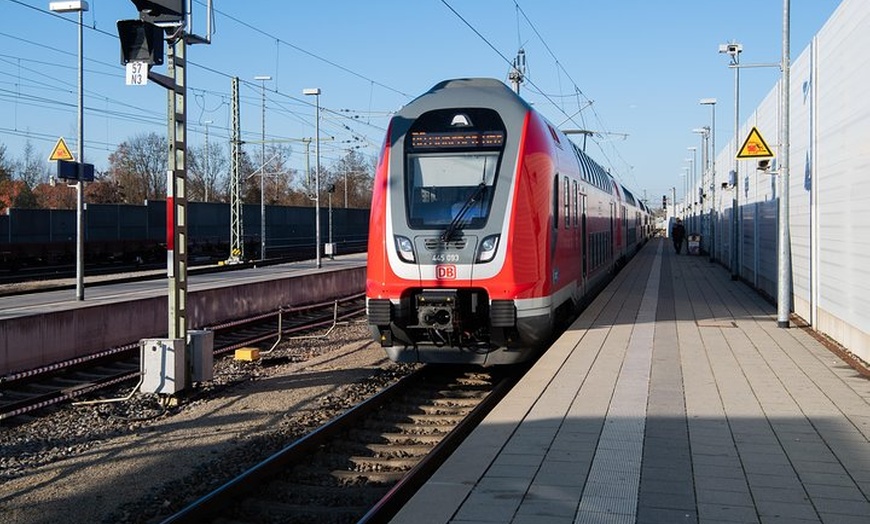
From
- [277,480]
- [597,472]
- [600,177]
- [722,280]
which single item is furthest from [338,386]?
[722,280]

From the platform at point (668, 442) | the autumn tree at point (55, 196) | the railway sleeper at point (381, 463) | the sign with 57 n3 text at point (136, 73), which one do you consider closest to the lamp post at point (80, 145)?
the sign with 57 n3 text at point (136, 73)

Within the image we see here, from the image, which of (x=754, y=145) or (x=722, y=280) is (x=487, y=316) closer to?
(x=754, y=145)

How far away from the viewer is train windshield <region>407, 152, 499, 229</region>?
10.1 m

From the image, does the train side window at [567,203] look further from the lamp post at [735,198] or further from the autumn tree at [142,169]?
the autumn tree at [142,169]

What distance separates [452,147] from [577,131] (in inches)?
796

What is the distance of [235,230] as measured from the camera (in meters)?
37.3

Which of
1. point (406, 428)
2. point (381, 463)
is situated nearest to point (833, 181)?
point (406, 428)

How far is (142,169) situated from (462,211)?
64.5 m

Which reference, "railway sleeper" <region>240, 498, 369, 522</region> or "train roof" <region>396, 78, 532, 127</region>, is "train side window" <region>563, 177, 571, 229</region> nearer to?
"train roof" <region>396, 78, 532, 127</region>

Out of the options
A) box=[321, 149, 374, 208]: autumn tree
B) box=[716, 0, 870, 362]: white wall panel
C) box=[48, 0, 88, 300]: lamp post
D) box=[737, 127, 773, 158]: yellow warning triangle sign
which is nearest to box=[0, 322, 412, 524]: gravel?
box=[716, 0, 870, 362]: white wall panel

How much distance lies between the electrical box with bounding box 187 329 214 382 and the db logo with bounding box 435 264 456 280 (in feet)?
9.32

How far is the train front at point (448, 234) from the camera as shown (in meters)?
9.89

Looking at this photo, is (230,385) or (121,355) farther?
(121,355)

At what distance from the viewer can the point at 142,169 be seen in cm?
6931
